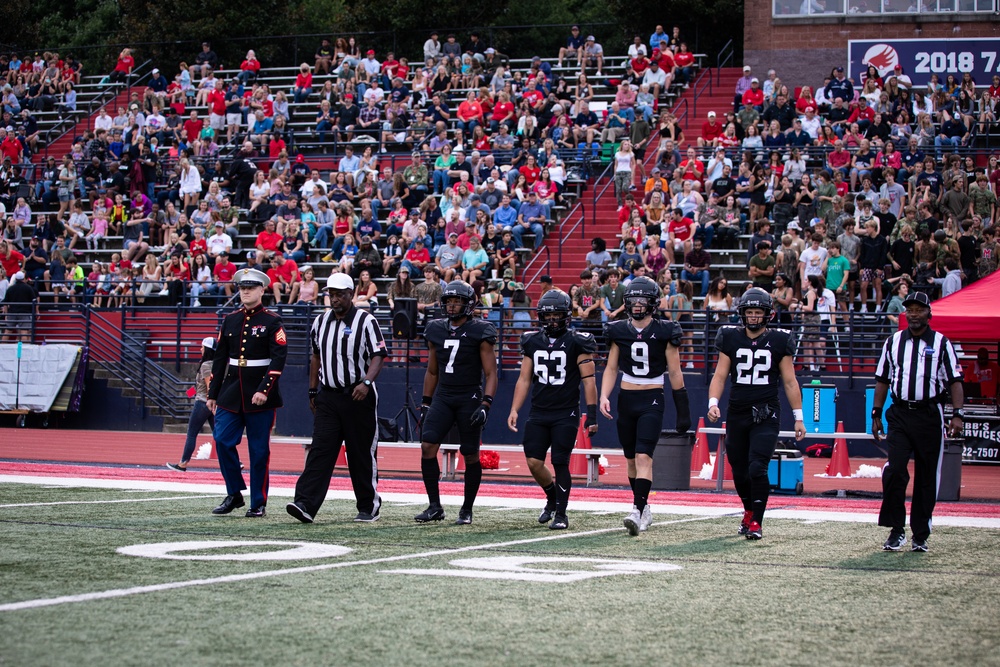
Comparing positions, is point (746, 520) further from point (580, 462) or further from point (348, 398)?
point (580, 462)

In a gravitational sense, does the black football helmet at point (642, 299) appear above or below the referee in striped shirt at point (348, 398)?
above

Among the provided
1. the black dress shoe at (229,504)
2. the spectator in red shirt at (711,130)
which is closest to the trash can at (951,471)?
the black dress shoe at (229,504)

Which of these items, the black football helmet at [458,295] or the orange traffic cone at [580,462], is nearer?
the black football helmet at [458,295]

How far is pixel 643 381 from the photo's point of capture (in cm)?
1023

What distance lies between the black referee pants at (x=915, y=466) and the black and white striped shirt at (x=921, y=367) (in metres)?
0.13

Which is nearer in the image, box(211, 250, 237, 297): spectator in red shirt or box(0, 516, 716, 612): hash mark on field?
box(0, 516, 716, 612): hash mark on field

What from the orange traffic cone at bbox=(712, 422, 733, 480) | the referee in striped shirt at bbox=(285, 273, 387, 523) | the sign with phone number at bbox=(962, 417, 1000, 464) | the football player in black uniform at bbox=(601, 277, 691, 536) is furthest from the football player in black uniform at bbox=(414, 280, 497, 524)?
the sign with phone number at bbox=(962, 417, 1000, 464)

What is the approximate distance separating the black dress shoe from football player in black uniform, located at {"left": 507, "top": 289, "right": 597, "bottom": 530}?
2.45 meters

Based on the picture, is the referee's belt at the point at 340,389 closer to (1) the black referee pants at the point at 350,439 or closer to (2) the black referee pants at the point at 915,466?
(1) the black referee pants at the point at 350,439

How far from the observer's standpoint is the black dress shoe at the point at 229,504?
1064cm

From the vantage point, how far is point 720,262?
23.4m

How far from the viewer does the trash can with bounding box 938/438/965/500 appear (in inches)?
531

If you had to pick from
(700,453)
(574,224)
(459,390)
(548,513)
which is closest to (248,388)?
(459,390)

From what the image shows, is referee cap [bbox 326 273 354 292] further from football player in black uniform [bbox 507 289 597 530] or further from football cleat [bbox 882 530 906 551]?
football cleat [bbox 882 530 906 551]
